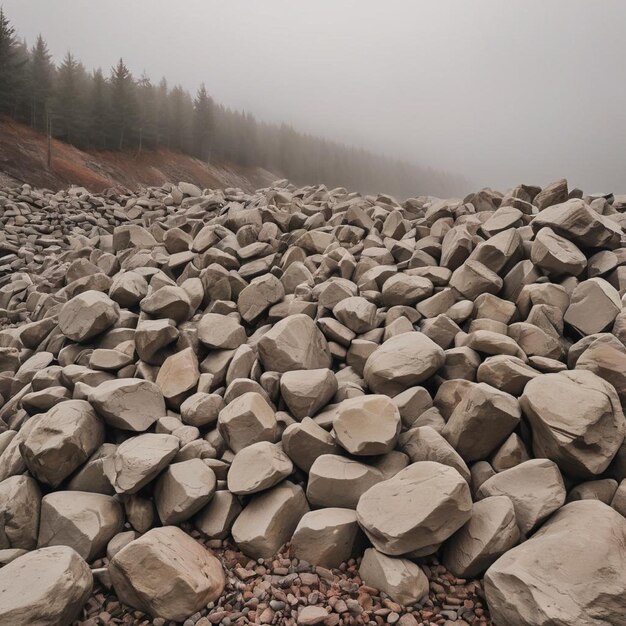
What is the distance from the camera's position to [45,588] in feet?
7.64

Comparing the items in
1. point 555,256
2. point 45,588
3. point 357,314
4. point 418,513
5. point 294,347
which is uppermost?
point 555,256

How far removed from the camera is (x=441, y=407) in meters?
3.57

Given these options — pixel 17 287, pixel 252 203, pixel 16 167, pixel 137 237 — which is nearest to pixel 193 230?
pixel 137 237

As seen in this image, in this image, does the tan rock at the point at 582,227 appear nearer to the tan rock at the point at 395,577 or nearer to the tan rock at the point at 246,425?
the tan rock at the point at 246,425

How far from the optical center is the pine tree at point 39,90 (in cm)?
3325

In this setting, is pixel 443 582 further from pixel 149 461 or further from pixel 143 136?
pixel 143 136

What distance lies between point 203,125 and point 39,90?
1601cm

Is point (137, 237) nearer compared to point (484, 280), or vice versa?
point (484, 280)

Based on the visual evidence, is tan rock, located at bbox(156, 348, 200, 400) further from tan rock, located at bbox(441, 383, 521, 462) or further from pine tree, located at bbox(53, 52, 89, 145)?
pine tree, located at bbox(53, 52, 89, 145)

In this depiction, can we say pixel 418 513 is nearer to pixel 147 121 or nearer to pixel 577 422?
pixel 577 422

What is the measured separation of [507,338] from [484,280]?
3.23ft

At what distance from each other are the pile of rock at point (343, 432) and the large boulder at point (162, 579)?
0.04 ft

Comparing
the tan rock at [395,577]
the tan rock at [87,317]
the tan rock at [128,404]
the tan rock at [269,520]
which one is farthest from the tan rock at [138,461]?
the tan rock at [87,317]

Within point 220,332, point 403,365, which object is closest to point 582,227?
point 403,365
